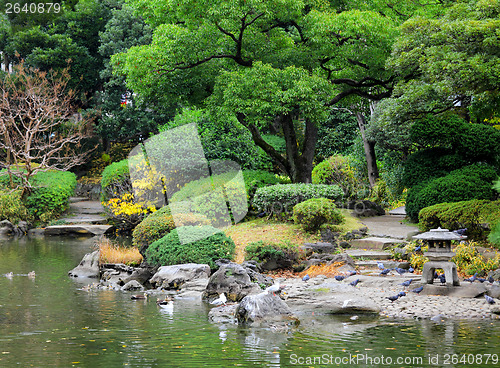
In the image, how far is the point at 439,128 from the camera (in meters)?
13.3

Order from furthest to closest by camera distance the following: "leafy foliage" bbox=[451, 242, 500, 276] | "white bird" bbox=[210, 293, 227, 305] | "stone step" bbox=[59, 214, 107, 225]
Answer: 1. "stone step" bbox=[59, 214, 107, 225]
2. "leafy foliage" bbox=[451, 242, 500, 276]
3. "white bird" bbox=[210, 293, 227, 305]

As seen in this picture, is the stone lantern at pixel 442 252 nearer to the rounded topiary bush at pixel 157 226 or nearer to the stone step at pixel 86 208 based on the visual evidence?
the rounded topiary bush at pixel 157 226

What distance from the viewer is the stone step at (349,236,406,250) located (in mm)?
11714

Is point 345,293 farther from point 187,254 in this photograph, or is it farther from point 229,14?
point 229,14

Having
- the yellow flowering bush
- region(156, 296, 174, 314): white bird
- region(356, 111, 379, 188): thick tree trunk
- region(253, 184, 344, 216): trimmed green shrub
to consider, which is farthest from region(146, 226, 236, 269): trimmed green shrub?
region(356, 111, 379, 188): thick tree trunk

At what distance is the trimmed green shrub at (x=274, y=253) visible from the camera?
11.3 meters

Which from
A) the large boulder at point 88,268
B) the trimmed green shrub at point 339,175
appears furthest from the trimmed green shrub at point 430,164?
the large boulder at point 88,268

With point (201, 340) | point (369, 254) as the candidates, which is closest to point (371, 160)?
point (369, 254)

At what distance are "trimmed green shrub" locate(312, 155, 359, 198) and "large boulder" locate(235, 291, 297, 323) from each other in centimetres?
1271

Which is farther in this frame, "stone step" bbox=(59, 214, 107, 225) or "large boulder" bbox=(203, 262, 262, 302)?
"stone step" bbox=(59, 214, 107, 225)

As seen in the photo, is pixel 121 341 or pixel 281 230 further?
pixel 281 230

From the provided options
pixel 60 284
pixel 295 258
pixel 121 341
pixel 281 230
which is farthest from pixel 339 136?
pixel 121 341

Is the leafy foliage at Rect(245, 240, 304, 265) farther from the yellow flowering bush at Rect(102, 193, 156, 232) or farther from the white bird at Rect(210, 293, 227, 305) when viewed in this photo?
the yellow flowering bush at Rect(102, 193, 156, 232)

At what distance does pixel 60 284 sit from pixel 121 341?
4747mm
